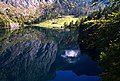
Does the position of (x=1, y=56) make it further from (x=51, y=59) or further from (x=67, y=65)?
(x=67, y=65)

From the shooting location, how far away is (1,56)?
102188 mm

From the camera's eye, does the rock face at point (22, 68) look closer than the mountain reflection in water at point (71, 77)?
No

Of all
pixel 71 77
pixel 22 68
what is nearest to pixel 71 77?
pixel 71 77

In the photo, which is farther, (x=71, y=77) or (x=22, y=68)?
(x=22, y=68)

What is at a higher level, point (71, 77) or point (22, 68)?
point (71, 77)

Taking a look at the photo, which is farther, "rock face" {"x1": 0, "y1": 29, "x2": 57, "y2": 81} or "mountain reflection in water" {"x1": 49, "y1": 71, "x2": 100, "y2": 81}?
"rock face" {"x1": 0, "y1": 29, "x2": 57, "y2": 81}

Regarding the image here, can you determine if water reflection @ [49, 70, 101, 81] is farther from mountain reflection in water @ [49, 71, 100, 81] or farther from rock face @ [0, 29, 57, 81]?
rock face @ [0, 29, 57, 81]

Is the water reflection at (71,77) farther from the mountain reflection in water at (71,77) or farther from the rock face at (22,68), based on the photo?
the rock face at (22,68)

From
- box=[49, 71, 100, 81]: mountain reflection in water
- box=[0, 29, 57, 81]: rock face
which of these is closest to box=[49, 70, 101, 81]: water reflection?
box=[49, 71, 100, 81]: mountain reflection in water

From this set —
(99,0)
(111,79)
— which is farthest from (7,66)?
(99,0)

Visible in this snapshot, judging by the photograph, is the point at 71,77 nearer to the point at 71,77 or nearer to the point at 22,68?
the point at 71,77

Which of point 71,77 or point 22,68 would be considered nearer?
point 71,77

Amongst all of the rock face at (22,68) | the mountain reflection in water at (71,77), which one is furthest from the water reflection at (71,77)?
the rock face at (22,68)

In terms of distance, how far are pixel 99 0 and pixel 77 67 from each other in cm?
5772
